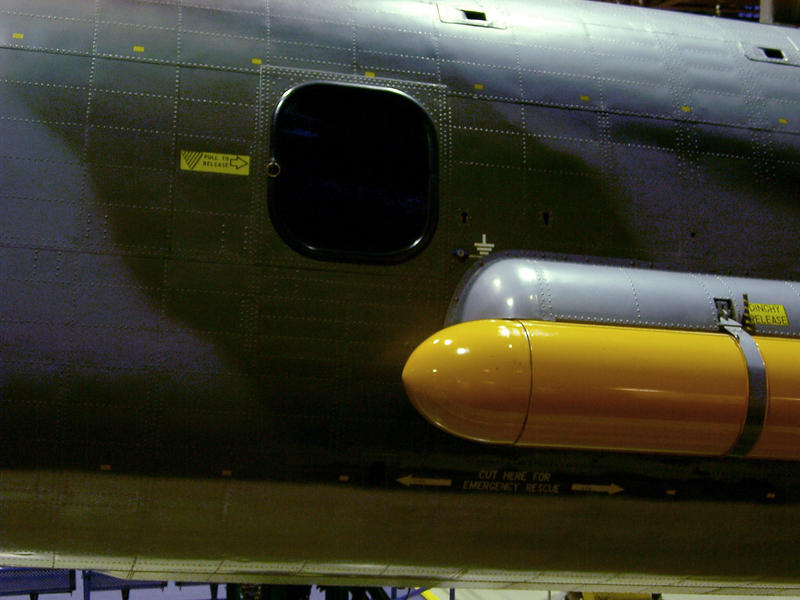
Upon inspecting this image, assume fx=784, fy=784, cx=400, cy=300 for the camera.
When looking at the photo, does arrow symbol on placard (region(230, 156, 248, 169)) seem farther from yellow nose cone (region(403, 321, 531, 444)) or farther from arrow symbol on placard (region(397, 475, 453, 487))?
arrow symbol on placard (region(397, 475, 453, 487))

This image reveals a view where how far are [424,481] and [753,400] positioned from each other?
2075 millimetres

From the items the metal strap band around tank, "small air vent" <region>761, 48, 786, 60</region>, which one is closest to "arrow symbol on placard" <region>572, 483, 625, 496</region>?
the metal strap band around tank

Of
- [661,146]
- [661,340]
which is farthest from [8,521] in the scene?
[661,146]

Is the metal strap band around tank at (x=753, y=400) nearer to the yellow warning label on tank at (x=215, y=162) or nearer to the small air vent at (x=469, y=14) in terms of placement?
the small air vent at (x=469, y=14)

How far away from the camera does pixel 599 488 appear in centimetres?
527

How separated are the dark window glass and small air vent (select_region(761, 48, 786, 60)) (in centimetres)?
300

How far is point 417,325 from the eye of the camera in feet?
16.8

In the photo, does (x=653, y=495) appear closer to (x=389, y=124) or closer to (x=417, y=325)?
(x=417, y=325)

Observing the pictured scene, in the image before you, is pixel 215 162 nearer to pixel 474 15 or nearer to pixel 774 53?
pixel 474 15

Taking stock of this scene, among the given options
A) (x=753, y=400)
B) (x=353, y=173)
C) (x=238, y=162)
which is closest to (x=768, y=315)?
(x=753, y=400)

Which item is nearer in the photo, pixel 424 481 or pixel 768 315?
pixel 424 481

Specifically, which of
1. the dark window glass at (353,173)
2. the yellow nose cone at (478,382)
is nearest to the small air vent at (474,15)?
the dark window glass at (353,173)

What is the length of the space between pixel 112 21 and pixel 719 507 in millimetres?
5188

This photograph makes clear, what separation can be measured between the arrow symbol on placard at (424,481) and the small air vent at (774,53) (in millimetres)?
4255
